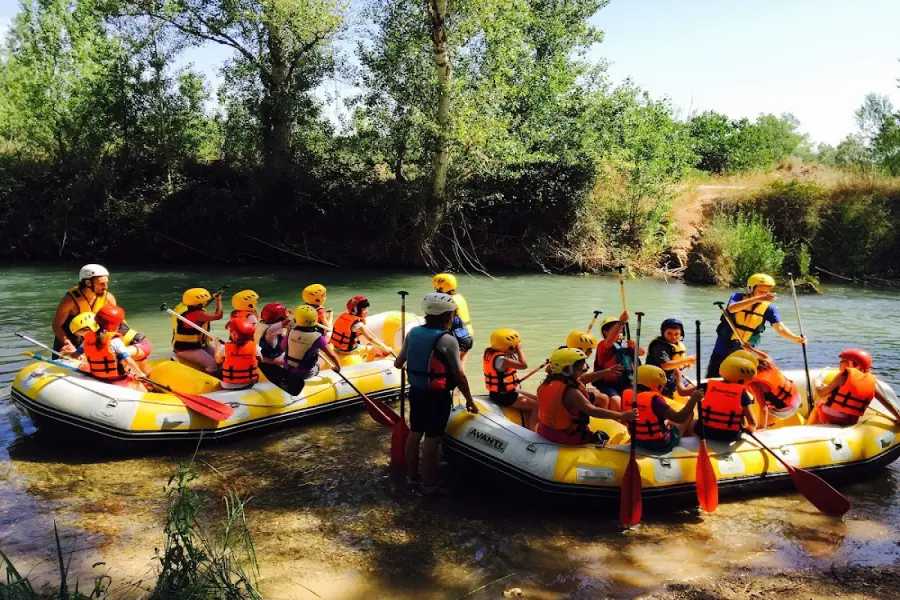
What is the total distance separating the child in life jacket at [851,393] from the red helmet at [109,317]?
576 cm

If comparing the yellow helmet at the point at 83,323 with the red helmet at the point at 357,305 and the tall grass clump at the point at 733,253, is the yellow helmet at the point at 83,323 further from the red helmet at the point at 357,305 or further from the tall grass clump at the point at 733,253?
the tall grass clump at the point at 733,253

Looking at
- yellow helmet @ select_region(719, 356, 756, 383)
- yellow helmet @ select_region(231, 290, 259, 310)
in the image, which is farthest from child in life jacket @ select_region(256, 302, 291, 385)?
yellow helmet @ select_region(719, 356, 756, 383)

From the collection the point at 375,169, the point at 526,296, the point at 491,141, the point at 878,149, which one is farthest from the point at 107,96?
the point at 878,149

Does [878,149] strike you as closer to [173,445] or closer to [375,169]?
[375,169]

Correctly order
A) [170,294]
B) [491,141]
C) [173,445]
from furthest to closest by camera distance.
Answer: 1. [491,141]
2. [170,294]
3. [173,445]

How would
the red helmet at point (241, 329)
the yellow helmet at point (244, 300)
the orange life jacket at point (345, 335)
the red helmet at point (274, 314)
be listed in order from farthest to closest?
the orange life jacket at point (345, 335), the yellow helmet at point (244, 300), the red helmet at point (274, 314), the red helmet at point (241, 329)

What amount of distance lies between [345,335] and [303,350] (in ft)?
3.36

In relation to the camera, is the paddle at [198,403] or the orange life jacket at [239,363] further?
the orange life jacket at [239,363]

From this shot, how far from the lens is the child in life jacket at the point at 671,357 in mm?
5645

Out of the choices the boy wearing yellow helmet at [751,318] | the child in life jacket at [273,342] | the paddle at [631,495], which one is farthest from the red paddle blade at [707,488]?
the child in life jacket at [273,342]

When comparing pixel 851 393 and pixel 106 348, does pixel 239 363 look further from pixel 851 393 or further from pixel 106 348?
pixel 851 393

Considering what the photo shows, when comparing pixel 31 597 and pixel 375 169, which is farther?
pixel 375 169

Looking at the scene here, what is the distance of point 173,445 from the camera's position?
220 inches

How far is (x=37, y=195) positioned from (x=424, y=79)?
38.0 ft
